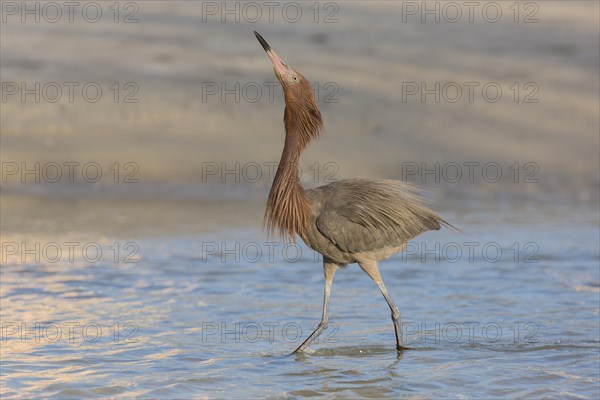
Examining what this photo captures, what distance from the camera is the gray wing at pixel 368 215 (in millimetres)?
7758

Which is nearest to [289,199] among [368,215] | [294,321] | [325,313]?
[368,215]

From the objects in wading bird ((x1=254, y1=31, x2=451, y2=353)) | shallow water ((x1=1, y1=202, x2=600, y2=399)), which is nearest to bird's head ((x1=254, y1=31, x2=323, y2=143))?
wading bird ((x1=254, y1=31, x2=451, y2=353))

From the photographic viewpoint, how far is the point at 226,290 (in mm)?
9688

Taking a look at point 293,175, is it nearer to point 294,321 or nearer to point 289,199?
point 289,199

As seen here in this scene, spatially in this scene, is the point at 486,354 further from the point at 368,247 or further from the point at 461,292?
the point at 461,292

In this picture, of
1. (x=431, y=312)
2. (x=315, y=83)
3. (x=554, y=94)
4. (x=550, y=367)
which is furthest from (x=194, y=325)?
(x=554, y=94)

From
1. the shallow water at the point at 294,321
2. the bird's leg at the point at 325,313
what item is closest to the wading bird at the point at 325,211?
the bird's leg at the point at 325,313

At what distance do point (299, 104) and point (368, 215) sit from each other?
941mm

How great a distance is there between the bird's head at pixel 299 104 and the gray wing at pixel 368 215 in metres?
0.47

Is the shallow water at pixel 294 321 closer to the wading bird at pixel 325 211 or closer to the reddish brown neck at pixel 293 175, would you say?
the wading bird at pixel 325 211

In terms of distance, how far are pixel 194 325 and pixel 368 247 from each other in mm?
1573

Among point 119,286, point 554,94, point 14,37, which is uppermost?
point 14,37

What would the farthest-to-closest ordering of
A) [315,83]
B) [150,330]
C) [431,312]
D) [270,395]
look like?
[315,83], [431,312], [150,330], [270,395]

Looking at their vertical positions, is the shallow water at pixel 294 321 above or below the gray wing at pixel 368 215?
below
